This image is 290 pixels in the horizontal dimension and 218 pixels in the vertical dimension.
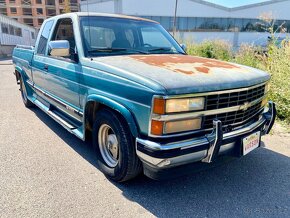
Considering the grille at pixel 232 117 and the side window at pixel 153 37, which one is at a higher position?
the side window at pixel 153 37

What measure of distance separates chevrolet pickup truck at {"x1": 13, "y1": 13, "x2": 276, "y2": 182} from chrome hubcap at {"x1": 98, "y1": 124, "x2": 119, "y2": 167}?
0.01 m

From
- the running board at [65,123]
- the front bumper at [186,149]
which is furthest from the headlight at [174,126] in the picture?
the running board at [65,123]

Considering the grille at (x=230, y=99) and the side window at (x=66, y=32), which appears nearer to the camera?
the grille at (x=230, y=99)

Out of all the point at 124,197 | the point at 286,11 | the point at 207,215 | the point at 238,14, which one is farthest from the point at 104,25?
the point at 286,11

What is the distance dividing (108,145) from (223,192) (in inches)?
56.2

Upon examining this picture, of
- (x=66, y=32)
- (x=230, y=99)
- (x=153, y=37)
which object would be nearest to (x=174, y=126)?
(x=230, y=99)

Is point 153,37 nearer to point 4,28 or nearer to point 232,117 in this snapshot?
point 232,117

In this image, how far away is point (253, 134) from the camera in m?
2.64

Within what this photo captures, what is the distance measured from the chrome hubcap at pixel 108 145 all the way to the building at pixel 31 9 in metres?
60.5

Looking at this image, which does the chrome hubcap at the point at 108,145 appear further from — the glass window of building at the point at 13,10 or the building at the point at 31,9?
the glass window of building at the point at 13,10

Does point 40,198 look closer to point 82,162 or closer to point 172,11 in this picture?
point 82,162

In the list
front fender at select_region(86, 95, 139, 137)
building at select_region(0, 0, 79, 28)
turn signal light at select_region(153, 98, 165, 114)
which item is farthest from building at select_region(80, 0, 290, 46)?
turn signal light at select_region(153, 98, 165, 114)

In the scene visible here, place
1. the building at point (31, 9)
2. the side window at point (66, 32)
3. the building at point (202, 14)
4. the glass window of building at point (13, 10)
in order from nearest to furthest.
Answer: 1. the side window at point (66, 32)
2. the building at point (202, 14)
3. the building at point (31, 9)
4. the glass window of building at point (13, 10)

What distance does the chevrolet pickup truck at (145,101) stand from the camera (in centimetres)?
210
